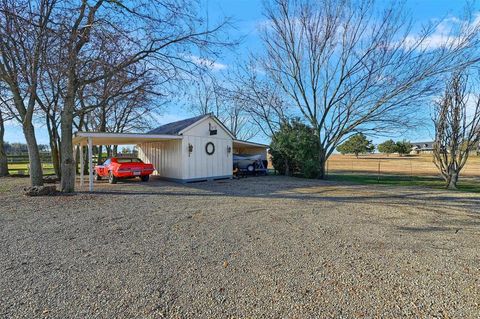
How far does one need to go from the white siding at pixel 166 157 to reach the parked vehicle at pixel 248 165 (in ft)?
15.4

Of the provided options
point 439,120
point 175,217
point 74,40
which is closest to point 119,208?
point 175,217

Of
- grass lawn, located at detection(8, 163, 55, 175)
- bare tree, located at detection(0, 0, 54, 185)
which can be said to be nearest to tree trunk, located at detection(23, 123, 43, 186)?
bare tree, located at detection(0, 0, 54, 185)

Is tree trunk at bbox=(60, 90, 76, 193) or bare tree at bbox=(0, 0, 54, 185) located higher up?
bare tree at bbox=(0, 0, 54, 185)

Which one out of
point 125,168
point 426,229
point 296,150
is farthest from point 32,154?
point 296,150

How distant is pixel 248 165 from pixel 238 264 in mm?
14043

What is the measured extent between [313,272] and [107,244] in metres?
3.13

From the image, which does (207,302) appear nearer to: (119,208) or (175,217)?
(175,217)

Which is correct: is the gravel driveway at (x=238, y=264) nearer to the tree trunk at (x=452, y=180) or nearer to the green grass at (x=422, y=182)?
the tree trunk at (x=452, y=180)

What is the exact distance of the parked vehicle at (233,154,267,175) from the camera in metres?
17.2

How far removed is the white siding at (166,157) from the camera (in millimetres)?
13312

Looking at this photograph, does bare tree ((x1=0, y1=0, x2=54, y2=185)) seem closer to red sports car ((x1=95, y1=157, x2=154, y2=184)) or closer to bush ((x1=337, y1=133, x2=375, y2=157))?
red sports car ((x1=95, y1=157, x2=154, y2=184))

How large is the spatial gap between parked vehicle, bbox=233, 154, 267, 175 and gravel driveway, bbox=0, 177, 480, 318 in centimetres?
1069

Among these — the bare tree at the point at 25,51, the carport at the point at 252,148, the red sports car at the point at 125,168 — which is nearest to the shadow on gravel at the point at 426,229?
the bare tree at the point at 25,51

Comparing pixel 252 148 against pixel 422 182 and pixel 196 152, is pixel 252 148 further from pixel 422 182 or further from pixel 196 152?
pixel 422 182
